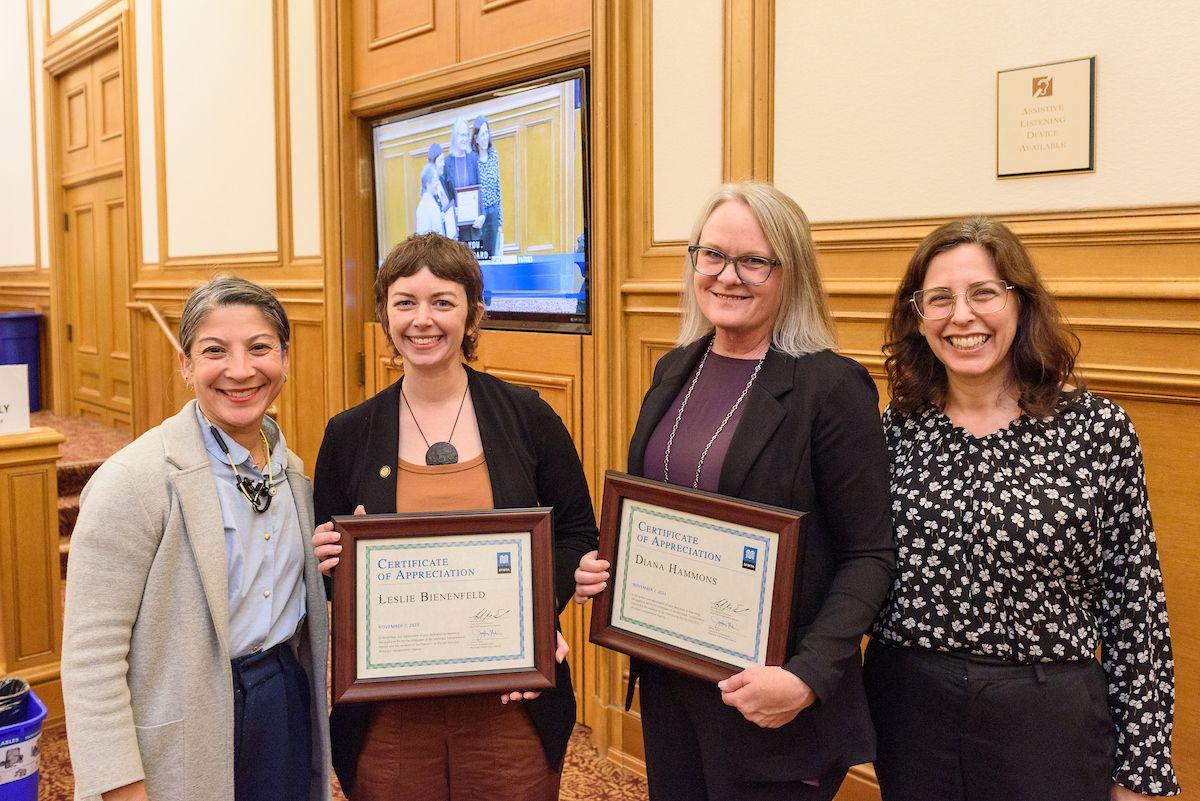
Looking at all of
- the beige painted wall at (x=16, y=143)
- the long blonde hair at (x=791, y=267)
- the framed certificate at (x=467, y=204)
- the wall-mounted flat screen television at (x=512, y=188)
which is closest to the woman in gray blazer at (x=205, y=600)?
the long blonde hair at (x=791, y=267)

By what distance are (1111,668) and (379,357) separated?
125 inches

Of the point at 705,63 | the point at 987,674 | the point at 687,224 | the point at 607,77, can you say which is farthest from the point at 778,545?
the point at 607,77

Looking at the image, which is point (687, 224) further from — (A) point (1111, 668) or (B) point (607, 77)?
(A) point (1111, 668)

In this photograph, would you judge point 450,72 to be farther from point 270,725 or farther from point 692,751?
point 692,751

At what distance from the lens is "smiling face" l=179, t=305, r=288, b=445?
1.54 m

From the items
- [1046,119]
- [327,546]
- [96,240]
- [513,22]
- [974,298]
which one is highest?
[513,22]

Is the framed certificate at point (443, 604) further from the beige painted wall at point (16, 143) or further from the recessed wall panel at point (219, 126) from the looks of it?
the beige painted wall at point (16, 143)

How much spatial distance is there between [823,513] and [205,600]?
38.5 inches

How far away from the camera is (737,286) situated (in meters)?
1.47

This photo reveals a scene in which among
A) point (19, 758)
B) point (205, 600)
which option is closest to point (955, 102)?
point (205, 600)

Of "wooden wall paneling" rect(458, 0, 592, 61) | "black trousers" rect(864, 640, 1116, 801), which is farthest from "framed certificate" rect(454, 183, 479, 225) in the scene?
"black trousers" rect(864, 640, 1116, 801)

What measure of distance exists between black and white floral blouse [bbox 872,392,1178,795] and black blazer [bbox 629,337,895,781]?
79 mm

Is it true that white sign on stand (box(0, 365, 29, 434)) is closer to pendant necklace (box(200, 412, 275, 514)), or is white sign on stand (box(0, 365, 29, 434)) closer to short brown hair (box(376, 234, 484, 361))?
pendant necklace (box(200, 412, 275, 514))

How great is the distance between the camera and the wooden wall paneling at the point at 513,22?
3082 millimetres
